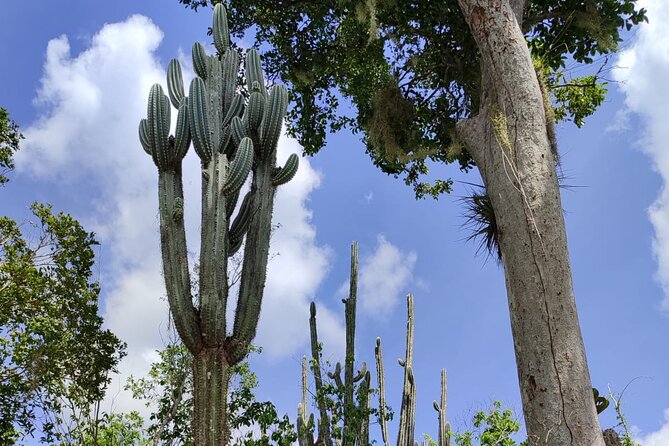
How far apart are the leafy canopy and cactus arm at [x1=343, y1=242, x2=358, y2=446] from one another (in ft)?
5.12

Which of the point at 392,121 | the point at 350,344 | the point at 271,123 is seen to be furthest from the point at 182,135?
the point at 350,344

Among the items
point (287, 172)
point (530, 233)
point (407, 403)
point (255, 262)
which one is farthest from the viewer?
point (407, 403)

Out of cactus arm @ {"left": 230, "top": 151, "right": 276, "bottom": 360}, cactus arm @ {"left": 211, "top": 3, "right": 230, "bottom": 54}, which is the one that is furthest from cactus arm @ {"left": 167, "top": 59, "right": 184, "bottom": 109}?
cactus arm @ {"left": 230, "top": 151, "right": 276, "bottom": 360}

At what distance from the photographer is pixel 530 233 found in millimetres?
4152

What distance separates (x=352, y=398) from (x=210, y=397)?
2.47 m

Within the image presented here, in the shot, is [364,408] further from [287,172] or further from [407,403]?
[287,172]

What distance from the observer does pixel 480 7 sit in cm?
488

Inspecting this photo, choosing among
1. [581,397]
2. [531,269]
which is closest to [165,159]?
[531,269]

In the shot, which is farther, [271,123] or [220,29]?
[220,29]

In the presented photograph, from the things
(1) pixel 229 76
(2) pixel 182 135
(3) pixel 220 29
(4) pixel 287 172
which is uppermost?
(3) pixel 220 29

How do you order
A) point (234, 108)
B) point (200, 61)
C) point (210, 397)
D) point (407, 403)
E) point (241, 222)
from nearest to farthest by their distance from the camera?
point (210, 397), point (241, 222), point (234, 108), point (200, 61), point (407, 403)

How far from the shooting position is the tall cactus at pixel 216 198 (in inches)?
235

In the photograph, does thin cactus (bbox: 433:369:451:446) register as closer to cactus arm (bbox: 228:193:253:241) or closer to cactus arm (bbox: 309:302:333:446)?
cactus arm (bbox: 309:302:333:446)

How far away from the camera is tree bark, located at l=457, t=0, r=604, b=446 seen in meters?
3.70
